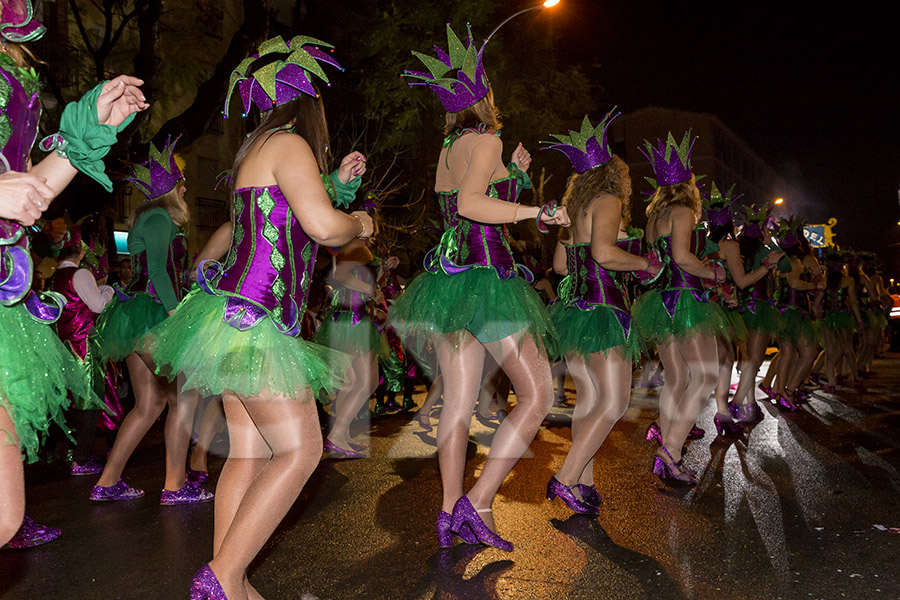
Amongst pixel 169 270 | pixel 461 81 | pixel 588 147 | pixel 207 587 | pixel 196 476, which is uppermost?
pixel 461 81

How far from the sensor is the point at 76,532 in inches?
182

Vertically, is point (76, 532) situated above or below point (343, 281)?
below

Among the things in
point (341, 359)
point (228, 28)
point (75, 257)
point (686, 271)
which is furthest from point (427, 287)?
point (228, 28)

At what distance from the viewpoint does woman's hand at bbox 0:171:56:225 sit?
7.10ft

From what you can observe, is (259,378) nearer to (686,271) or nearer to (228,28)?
(686,271)

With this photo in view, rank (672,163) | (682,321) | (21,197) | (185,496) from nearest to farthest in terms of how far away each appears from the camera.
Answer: (21,197) < (185,496) < (682,321) < (672,163)

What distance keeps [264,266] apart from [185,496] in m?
2.94

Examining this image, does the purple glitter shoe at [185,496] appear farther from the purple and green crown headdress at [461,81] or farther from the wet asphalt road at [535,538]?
the purple and green crown headdress at [461,81]

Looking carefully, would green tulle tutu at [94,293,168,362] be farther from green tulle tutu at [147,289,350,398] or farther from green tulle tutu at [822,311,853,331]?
green tulle tutu at [822,311,853,331]

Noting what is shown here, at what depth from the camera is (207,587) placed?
8.86 ft

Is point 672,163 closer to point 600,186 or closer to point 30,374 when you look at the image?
point 600,186

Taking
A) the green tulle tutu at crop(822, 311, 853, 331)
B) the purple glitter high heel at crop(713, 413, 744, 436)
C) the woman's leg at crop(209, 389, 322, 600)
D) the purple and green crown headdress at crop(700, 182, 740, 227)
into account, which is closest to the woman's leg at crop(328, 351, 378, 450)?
the purple glitter high heel at crop(713, 413, 744, 436)

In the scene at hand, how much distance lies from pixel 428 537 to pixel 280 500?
176 cm

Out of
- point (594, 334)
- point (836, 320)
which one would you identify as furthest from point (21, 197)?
point (836, 320)
